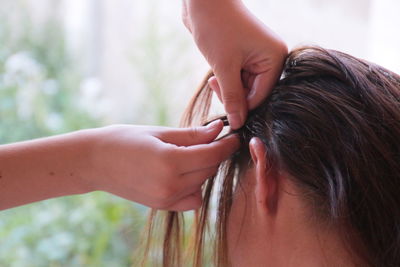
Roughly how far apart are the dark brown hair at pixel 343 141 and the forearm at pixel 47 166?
29 centimetres

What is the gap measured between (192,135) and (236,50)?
152 mm

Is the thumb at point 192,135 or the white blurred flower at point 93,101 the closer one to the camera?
the thumb at point 192,135

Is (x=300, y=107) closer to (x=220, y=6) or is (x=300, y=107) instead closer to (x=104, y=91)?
(x=220, y=6)

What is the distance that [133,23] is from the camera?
2.23 meters

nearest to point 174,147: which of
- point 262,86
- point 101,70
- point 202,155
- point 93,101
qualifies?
point 202,155

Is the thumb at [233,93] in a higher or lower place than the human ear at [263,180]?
higher

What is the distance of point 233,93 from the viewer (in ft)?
2.80

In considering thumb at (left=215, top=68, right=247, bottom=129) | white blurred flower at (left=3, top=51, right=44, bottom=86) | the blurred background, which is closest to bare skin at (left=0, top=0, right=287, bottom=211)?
thumb at (left=215, top=68, right=247, bottom=129)

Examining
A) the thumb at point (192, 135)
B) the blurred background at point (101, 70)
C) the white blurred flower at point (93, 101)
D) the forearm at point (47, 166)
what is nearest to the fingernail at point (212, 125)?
the thumb at point (192, 135)

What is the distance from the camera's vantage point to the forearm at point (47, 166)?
35.3 inches

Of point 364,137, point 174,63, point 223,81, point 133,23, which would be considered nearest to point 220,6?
point 223,81

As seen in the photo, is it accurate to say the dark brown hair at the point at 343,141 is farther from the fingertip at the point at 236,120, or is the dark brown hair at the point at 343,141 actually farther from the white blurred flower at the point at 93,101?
the white blurred flower at the point at 93,101

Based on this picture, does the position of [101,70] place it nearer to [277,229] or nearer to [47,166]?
[47,166]

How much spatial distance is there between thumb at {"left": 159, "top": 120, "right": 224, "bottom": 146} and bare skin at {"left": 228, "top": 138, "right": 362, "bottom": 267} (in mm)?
78
